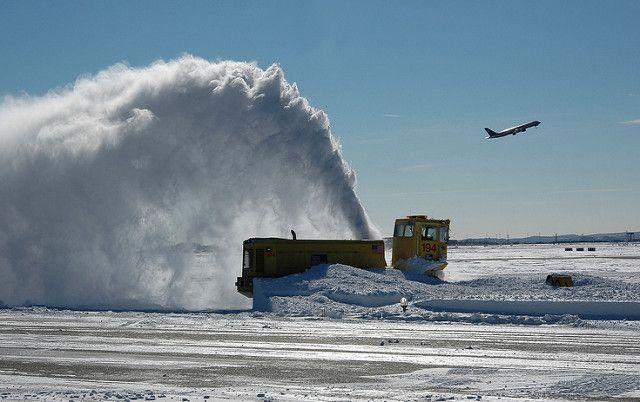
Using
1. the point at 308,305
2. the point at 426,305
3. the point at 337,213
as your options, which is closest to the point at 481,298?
the point at 426,305

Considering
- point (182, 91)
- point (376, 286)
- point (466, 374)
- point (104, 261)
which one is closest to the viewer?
point (466, 374)

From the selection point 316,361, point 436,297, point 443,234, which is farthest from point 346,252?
point 316,361

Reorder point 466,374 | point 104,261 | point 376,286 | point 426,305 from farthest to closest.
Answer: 1. point 104,261
2. point 376,286
3. point 426,305
4. point 466,374

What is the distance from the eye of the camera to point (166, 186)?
131 ft

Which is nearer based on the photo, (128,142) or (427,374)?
(427,374)

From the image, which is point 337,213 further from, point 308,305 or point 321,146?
point 308,305

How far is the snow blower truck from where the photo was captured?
3447cm

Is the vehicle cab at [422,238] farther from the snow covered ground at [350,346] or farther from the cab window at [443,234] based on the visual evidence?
the snow covered ground at [350,346]

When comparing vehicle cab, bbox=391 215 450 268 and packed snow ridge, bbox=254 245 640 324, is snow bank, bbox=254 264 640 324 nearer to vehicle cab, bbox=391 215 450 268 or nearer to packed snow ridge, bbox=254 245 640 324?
packed snow ridge, bbox=254 245 640 324

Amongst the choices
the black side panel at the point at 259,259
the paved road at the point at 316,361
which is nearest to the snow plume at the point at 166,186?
the black side panel at the point at 259,259

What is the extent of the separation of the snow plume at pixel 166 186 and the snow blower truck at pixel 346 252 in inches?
104

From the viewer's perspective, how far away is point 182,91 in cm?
4116

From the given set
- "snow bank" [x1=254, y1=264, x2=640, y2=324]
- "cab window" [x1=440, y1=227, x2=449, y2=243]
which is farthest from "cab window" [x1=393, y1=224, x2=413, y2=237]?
"snow bank" [x1=254, y1=264, x2=640, y2=324]

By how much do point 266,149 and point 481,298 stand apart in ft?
48.2
